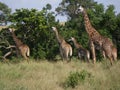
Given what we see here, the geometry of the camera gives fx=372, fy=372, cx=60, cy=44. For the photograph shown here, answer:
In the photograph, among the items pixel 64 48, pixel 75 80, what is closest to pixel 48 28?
pixel 64 48

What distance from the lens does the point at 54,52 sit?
797 inches

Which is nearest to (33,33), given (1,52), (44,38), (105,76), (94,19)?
(44,38)

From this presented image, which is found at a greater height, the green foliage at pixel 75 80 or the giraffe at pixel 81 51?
the giraffe at pixel 81 51

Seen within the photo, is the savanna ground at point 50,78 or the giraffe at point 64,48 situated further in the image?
the giraffe at point 64,48

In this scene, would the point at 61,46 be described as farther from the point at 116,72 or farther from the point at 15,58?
the point at 116,72

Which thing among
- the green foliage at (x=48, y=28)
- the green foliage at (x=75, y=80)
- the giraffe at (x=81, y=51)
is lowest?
the green foliage at (x=75, y=80)

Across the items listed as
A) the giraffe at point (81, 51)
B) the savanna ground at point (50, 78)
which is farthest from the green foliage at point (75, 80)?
the giraffe at point (81, 51)

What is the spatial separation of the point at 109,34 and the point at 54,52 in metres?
3.14

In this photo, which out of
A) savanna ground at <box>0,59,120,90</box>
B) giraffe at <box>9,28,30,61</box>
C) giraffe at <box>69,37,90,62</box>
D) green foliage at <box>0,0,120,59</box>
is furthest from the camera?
green foliage at <box>0,0,120,59</box>

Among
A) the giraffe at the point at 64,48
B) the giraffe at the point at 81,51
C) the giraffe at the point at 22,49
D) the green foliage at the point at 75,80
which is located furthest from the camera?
the giraffe at the point at 64,48

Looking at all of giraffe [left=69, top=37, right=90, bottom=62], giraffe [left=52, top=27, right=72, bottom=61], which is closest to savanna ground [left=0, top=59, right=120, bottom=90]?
giraffe [left=69, top=37, right=90, bottom=62]

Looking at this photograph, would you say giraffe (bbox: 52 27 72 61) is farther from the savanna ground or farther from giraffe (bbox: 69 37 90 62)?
the savanna ground

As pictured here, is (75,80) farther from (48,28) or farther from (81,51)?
(48,28)

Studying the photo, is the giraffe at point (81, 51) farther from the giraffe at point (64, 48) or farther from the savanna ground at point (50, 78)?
the savanna ground at point (50, 78)
